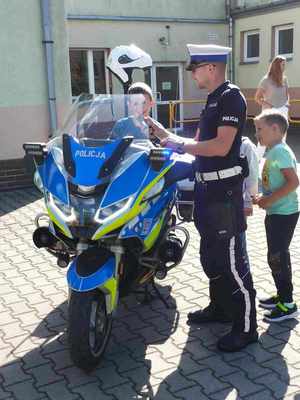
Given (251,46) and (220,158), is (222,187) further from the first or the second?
(251,46)

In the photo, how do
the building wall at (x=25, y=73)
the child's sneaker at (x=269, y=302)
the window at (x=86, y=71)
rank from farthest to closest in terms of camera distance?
1. the window at (x=86, y=71)
2. the building wall at (x=25, y=73)
3. the child's sneaker at (x=269, y=302)

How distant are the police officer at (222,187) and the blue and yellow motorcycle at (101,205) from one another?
0.75ft

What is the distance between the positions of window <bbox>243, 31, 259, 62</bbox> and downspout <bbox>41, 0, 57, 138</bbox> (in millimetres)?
11298

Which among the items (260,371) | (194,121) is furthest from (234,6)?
(260,371)

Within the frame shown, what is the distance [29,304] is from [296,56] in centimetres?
1440

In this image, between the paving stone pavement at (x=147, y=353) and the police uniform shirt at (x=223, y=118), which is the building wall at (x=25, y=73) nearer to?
the paving stone pavement at (x=147, y=353)

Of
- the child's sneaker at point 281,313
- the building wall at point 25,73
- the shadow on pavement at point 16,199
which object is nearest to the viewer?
the child's sneaker at point 281,313


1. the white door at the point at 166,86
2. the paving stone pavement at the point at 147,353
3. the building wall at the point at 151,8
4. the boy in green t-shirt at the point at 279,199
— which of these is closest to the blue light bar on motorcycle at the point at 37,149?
the paving stone pavement at the point at 147,353

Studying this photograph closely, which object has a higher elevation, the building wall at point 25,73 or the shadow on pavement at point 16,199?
the building wall at point 25,73

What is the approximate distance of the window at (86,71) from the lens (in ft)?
53.9

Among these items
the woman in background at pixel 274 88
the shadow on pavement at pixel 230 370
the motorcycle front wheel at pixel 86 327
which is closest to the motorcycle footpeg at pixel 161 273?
the shadow on pavement at pixel 230 370

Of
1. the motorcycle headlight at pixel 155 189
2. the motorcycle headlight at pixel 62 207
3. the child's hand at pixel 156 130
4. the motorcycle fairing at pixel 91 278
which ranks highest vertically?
the child's hand at pixel 156 130

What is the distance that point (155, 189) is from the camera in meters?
3.28

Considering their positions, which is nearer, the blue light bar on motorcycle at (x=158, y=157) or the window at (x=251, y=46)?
the blue light bar on motorcycle at (x=158, y=157)
